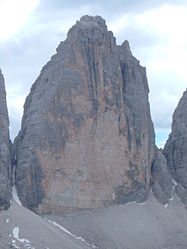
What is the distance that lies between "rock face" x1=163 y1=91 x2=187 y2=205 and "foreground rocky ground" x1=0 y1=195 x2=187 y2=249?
13.5ft

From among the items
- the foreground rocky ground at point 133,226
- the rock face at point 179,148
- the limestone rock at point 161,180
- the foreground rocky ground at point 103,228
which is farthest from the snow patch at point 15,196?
the rock face at point 179,148

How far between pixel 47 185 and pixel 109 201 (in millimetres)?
8287

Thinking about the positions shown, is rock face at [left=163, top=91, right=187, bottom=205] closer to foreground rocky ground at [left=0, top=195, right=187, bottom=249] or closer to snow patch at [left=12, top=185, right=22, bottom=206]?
foreground rocky ground at [left=0, top=195, right=187, bottom=249]

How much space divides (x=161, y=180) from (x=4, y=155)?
2345 centimetres

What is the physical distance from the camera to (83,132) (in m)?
82.0

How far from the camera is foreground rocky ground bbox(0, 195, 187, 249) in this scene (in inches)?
2694

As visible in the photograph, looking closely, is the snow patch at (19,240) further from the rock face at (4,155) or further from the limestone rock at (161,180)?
the limestone rock at (161,180)

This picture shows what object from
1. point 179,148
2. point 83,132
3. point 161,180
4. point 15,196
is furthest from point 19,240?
point 179,148

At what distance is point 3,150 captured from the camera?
76688 millimetres

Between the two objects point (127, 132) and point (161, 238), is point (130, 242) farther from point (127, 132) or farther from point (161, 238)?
point (127, 132)

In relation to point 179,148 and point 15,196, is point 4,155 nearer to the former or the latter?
point 15,196

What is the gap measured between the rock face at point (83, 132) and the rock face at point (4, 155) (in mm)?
2531

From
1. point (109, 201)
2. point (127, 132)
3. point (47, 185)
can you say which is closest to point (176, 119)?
point (127, 132)

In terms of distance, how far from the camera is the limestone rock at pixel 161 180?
9025cm
